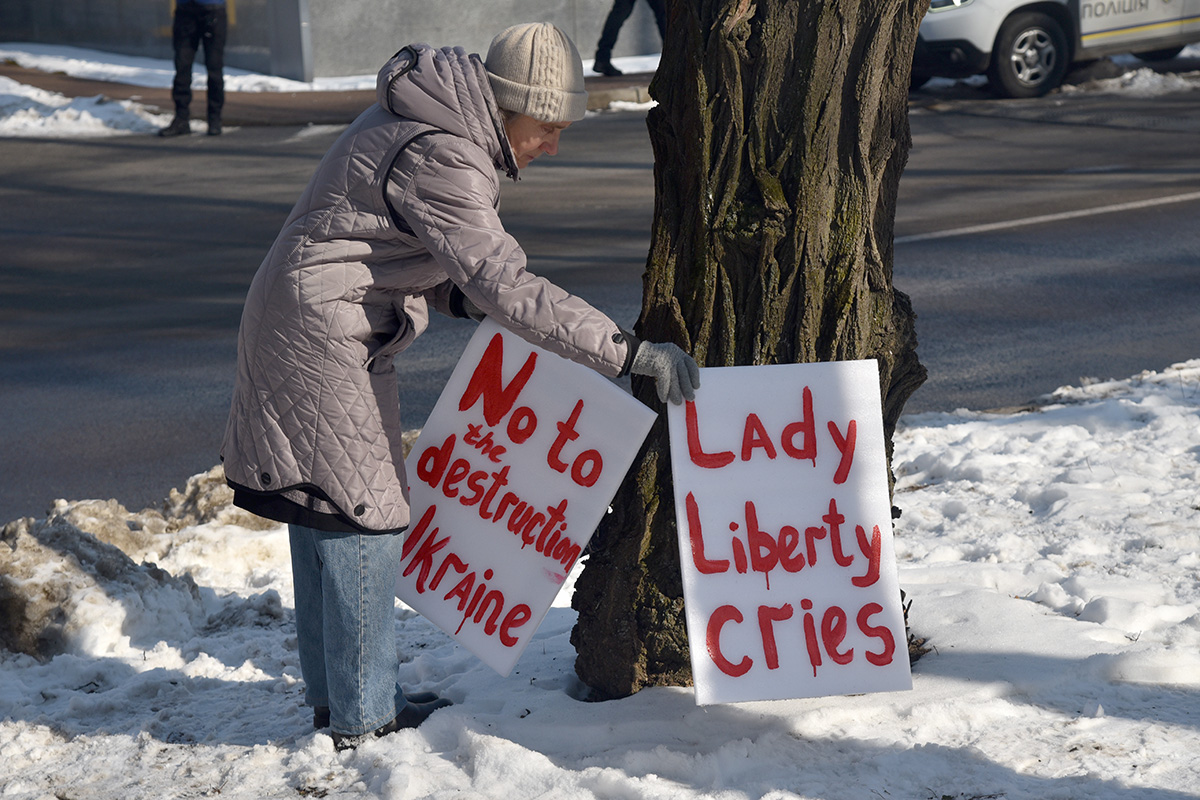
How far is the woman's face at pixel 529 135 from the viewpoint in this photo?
251 cm

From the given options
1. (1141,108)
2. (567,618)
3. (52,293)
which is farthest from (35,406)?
(1141,108)

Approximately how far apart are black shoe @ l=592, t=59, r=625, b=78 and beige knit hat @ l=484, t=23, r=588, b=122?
14464mm

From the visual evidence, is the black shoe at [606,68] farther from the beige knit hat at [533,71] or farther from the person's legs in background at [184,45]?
the beige knit hat at [533,71]

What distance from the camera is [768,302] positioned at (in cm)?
267

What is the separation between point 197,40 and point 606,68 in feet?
18.4

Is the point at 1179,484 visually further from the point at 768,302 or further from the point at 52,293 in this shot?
the point at 52,293

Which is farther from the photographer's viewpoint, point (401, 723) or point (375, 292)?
point (401, 723)

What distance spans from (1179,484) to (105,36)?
20.8 m

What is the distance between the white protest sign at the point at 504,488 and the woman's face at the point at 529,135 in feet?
1.36

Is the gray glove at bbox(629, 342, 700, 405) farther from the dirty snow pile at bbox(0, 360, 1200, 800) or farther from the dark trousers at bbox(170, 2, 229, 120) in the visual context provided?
the dark trousers at bbox(170, 2, 229, 120)

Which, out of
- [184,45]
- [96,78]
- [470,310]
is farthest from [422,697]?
[96,78]

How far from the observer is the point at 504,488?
9.20 ft

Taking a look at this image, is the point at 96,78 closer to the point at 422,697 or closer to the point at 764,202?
the point at 422,697

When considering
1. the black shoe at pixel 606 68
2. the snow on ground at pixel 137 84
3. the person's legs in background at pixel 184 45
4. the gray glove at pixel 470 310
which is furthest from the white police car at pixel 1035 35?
the gray glove at pixel 470 310
